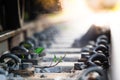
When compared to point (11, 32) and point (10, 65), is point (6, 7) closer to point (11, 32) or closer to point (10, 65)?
point (11, 32)

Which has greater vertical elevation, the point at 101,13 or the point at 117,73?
the point at 101,13

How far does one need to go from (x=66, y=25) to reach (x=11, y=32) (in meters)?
9.11

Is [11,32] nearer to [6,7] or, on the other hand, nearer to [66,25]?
[6,7]

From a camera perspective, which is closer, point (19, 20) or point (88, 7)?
point (19, 20)

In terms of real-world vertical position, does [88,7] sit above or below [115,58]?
above

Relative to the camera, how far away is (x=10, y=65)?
5.12m

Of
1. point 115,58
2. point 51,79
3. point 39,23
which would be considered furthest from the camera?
point 39,23

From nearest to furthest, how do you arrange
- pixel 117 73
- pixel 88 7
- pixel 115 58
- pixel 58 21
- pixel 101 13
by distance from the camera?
pixel 117 73
pixel 115 58
pixel 88 7
pixel 101 13
pixel 58 21

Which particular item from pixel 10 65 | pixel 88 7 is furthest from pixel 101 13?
pixel 10 65

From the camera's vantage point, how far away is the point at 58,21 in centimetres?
1633

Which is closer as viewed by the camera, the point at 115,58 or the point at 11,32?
the point at 115,58

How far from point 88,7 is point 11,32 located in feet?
6.38

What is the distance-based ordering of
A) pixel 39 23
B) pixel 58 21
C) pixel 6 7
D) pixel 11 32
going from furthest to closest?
pixel 58 21, pixel 39 23, pixel 6 7, pixel 11 32

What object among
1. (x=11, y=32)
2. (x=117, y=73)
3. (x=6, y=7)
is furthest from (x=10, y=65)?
(x=6, y=7)
